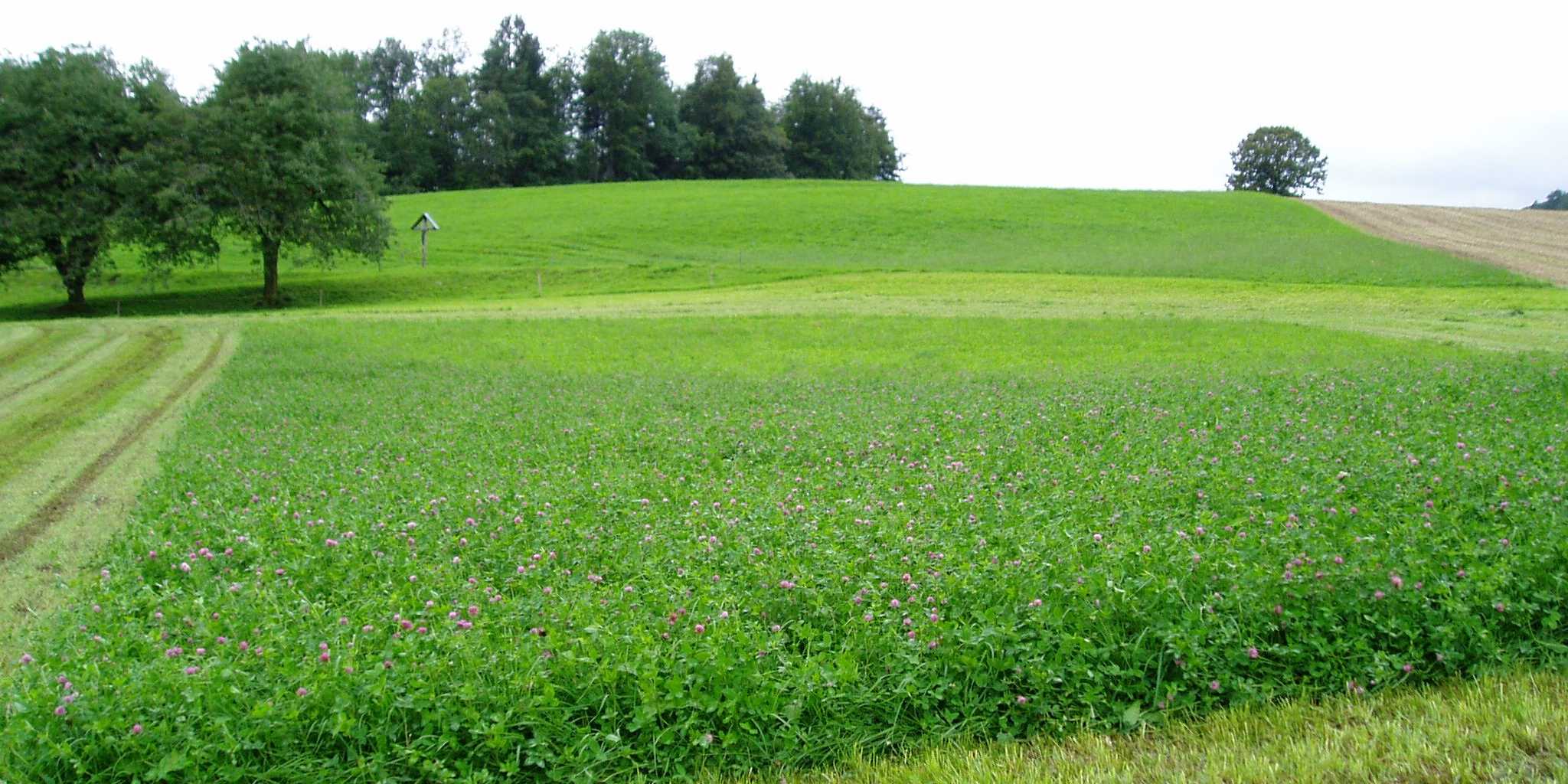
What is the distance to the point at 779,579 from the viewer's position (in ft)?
19.6

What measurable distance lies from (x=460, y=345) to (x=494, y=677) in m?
19.6

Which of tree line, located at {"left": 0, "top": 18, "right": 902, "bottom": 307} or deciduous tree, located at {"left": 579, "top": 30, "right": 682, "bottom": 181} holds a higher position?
deciduous tree, located at {"left": 579, "top": 30, "right": 682, "bottom": 181}

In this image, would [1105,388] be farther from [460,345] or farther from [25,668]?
[460,345]

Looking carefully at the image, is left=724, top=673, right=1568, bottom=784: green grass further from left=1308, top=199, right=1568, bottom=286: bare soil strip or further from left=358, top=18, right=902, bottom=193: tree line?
left=358, top=18, right=902, bottom=193: tree line

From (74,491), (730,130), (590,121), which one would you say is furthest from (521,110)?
(74,491)

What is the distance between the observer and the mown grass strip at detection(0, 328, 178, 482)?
12.4m

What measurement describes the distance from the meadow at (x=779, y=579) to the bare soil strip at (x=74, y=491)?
0.29 meters

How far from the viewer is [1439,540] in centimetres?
595

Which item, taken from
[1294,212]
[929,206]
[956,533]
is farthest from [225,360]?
[1294,212]

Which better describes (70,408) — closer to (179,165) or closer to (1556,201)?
(179,165)

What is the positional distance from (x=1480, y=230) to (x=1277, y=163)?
59.1 meters

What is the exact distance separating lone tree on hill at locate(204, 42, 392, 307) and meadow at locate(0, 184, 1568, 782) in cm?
2928

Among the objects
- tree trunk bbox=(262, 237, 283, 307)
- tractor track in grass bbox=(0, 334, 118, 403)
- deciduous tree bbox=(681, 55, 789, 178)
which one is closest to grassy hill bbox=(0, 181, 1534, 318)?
tree trunk bbox=(262, 237, 283, 307)

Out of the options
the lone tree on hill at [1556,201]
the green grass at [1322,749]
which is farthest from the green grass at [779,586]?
the lone tree on hill at [1556,201]
